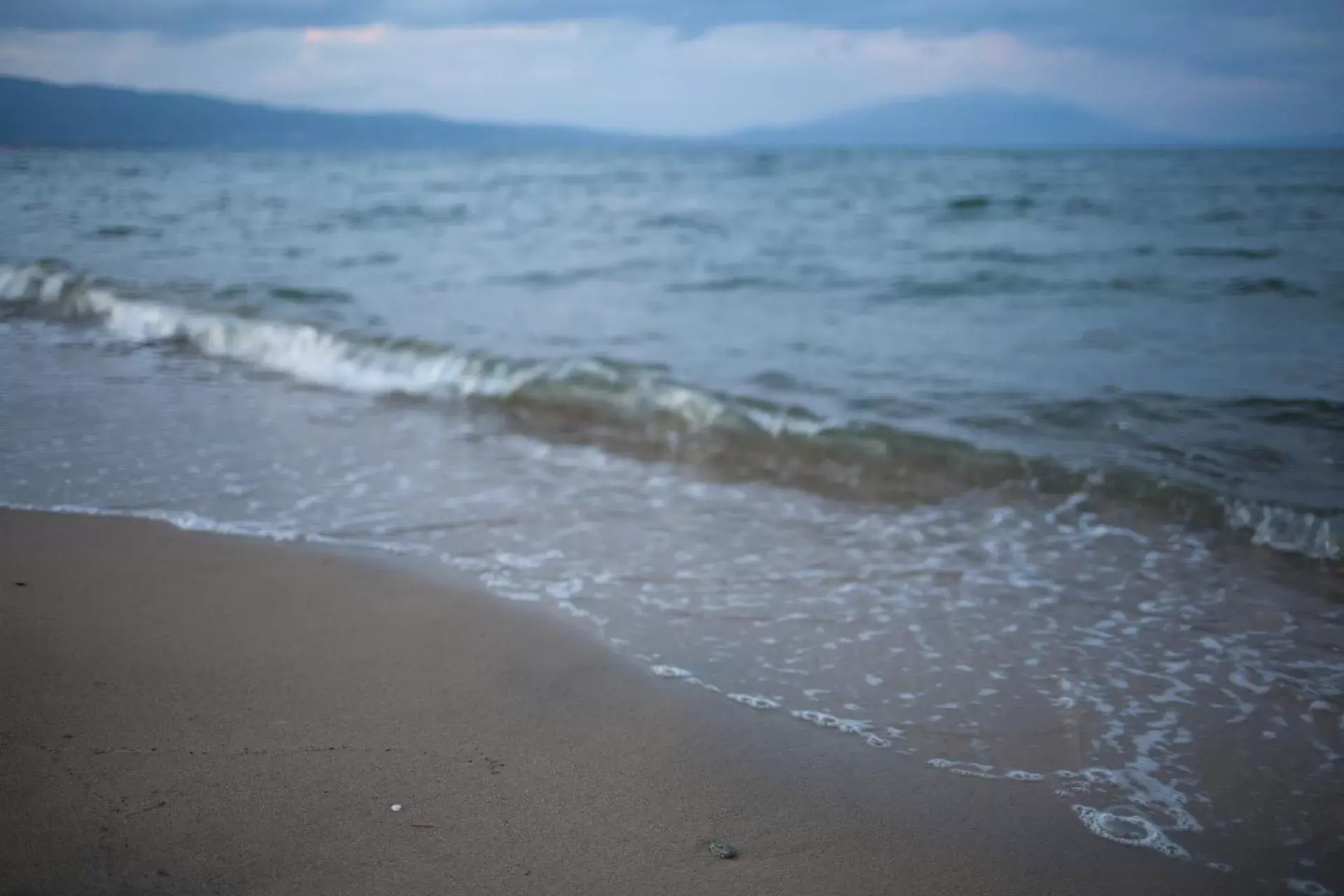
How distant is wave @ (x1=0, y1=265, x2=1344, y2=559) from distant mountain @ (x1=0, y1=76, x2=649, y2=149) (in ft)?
66.0

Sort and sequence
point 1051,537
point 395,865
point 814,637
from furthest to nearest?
point 1051,537 → point 814,637 → point 395,865

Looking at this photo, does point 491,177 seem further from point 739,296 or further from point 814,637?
point 814,637

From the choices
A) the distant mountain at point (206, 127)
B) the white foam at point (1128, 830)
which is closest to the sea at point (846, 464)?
the white foam at point (1128, 830)

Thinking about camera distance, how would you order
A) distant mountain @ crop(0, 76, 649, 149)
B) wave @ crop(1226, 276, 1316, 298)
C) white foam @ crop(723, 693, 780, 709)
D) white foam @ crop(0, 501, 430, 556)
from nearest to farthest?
1. white foam @ crop(723, 693, 780, 709)
2. white foam @ crop(0, 501, 430, 556)
3. wave @ crop(1226, 276, 1316, 298)
4. distant mountain @ crop(0, 76, 649, 149)

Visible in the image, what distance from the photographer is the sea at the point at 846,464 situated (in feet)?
9.33

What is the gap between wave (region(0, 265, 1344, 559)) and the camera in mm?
4676

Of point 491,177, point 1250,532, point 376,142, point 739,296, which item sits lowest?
point 1250,532

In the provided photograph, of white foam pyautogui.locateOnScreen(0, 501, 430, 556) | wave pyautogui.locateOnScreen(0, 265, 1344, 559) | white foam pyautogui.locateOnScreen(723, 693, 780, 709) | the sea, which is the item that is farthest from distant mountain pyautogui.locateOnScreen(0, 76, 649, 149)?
white foam pyautogui.locateOnScreen(723, 693, 780, 709)

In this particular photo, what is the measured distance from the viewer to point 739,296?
34.6ft

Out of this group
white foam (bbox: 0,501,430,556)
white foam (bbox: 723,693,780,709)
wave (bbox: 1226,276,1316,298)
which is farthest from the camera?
wave (bbox: 1226,276,1316,298)

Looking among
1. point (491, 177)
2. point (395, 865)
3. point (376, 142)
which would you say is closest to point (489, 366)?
point (395, 865)

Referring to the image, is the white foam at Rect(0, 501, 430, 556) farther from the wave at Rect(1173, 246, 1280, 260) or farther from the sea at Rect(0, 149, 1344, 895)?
the wave at Rect(1173, 246, 1280, 260)

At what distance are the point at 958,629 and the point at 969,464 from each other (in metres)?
1.91

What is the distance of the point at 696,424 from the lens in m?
5.89
